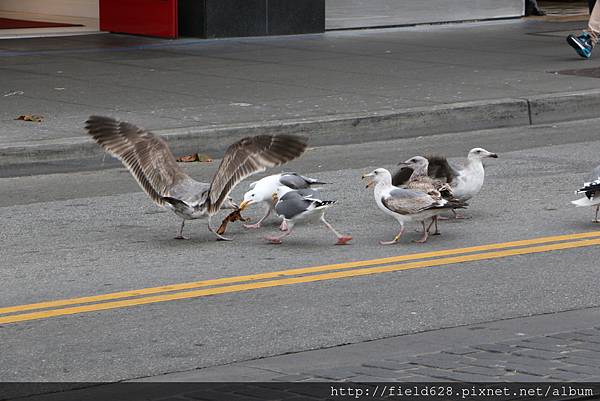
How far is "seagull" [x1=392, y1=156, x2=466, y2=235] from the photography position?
28.9 ft

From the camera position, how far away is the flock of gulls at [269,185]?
855 cm

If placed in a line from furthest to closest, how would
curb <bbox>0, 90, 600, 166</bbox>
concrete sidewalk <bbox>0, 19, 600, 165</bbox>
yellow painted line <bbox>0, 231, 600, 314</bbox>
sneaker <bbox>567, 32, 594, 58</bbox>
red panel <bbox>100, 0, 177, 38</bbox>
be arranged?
1. red panel <bbox>100, 0, 177, 38</bbox>
2. sneaker <bbox>567, 32, 594, 58</bbox>
3. concrete sidewalk <bbox>0, 19, 600, 165</bbox>
4. curb <bbox>0, 90, 600, 166</bbox>
5. yellow painted line <bbox>0, 231, 600, 314</bbox>

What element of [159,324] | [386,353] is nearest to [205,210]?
[159,324]

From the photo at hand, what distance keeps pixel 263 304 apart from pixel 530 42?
13020 mm

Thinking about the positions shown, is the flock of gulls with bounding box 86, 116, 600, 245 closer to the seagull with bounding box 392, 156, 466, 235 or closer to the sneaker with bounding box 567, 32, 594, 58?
the seagull with bounding box 392, 156, 466, 235

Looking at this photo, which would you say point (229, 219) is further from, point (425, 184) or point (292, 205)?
point (425, 184)

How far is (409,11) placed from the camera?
21766 mm

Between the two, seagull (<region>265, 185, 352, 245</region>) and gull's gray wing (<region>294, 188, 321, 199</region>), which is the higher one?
gull's gray wing (<region>294, 188, 321, 199</region>)

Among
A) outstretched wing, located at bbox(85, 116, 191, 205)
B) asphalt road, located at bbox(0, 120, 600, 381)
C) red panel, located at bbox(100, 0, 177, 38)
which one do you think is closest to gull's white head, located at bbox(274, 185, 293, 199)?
asphalt road, located at bbox(0, 120, 600, 381)

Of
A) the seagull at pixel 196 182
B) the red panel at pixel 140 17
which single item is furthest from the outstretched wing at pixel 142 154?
the red panel at pixel 140 17

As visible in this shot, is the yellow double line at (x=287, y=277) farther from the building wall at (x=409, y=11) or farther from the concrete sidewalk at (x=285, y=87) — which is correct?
the building wall at (x=409, y=11)

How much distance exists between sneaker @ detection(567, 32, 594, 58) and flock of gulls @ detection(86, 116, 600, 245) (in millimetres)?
8645

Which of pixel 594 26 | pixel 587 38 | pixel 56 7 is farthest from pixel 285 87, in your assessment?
pixel 56 7

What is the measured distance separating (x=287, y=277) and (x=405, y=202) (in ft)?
3.38
